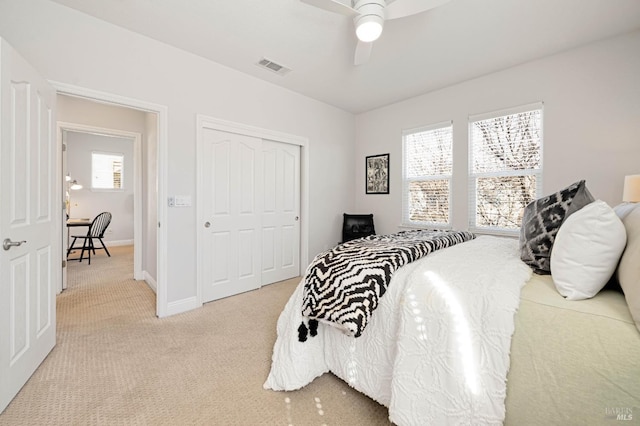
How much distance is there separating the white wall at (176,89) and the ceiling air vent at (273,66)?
32 centimetres

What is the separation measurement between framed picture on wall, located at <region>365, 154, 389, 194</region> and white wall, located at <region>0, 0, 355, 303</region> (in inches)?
29.0

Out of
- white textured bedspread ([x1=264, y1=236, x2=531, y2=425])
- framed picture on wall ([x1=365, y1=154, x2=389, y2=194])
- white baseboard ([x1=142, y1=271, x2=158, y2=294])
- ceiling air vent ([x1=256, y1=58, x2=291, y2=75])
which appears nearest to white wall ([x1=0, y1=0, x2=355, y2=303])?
ceiling air vent ([x1=256, y1=58, x2=291, y2=75])

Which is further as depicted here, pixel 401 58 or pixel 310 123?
pixel 310 123

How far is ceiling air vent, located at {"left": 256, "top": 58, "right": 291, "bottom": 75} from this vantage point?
9.84 feet

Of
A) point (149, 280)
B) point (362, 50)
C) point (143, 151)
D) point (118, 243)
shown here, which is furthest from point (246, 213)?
point (118, 243)

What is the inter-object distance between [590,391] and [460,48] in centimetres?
291

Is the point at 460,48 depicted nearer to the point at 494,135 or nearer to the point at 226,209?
the point at 494,135

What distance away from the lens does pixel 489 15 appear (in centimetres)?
221

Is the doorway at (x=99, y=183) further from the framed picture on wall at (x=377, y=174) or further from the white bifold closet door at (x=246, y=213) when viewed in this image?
the framed picture on wall at (x=377, y=174)

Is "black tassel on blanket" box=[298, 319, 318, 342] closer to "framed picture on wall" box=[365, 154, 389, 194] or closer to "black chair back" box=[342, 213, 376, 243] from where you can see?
"black chair back" box=[342, 213, 376, 243]

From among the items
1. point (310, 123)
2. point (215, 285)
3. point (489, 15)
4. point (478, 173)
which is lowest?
point (215, 285)

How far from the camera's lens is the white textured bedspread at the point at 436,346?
1.07 metres

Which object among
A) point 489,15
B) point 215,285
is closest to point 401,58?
point 489,15

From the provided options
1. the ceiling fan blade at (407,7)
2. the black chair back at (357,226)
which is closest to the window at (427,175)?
the black chair back at (357,226)
